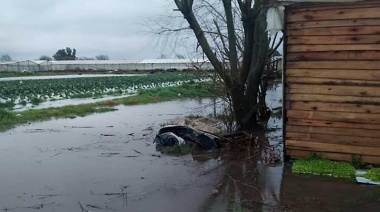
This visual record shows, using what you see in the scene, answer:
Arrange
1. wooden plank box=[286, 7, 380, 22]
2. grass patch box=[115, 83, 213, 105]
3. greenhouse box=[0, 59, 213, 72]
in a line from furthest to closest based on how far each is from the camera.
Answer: greenhouse box=[0, 59, 213, 72] < grass patch box=[115, 83, 213, 105] < wooden plank box=[286, 7, 380, 22]

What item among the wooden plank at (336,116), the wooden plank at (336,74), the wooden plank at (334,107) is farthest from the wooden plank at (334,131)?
the wooden plank at (336,74)

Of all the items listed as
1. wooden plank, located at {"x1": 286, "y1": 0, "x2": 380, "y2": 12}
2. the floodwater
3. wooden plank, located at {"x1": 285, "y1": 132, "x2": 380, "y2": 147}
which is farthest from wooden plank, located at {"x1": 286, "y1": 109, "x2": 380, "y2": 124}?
wooden plank, located at {"x1": 286, "y1": 0, "x2": 380, "y2": 12}

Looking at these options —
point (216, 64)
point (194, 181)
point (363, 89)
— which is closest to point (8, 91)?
point (216, 64)

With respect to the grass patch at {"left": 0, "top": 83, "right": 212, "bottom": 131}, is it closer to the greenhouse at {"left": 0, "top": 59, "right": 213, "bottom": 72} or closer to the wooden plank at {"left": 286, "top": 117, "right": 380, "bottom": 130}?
the wooden plank at {"left": 286, "top": 117, "right": 380, "bottom": 130}

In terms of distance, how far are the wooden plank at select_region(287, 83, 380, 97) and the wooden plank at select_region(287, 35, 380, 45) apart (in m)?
0.85

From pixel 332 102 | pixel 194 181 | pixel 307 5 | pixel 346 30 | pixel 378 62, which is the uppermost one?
pixel 307 5

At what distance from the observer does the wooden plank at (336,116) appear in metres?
7.45

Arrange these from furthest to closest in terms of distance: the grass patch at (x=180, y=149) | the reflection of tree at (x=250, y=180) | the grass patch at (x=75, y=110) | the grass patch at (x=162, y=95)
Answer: the grass patch at (x=162, y=95) → the grass patch at (x=75, y=110) → the grass patch at (x=180, y=149) → the reflection of tree at (x=250, y=180)

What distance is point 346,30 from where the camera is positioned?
7.58m

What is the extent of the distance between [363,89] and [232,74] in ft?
19.3

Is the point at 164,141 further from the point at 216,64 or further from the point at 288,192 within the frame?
the point at 288,192

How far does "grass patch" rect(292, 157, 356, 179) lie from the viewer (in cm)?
746

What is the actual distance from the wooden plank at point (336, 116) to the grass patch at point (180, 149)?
316 centimetres

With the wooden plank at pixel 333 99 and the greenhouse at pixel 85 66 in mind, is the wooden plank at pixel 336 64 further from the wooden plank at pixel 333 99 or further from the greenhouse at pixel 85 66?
the greenhouse at pixel 85 66
